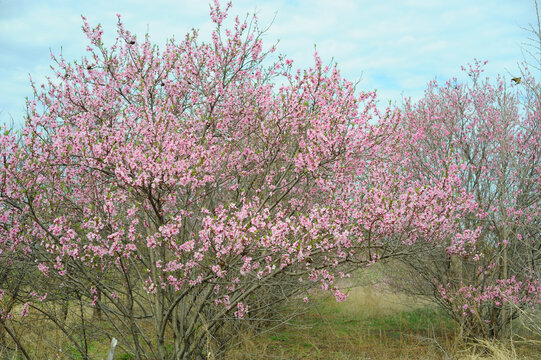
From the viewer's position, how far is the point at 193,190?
589cm

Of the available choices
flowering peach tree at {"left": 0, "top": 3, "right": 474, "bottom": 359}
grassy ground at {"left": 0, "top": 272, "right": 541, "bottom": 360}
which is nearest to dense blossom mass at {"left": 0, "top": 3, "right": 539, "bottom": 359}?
flowering peach tree at {"left": 0, "top": 3, "right": 474, "bottom": 359}

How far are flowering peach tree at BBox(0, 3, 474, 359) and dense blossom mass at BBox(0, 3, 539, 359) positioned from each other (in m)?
0.03

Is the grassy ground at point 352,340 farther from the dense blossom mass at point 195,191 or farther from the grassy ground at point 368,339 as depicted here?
the dense blossom mass at point 195,191

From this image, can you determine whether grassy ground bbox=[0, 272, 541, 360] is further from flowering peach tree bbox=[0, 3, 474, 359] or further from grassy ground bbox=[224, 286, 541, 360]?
flowering peach tree bbox=[0, 3, 474, 359]

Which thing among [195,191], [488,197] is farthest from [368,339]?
[195,191]

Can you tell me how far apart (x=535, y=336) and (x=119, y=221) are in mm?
9691

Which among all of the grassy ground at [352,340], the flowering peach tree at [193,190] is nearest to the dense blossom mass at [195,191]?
the flowering peach tree at [193,190]

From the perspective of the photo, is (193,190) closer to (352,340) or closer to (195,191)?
(195,191)

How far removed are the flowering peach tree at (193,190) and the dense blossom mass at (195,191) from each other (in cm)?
3

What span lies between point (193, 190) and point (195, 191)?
0.25m

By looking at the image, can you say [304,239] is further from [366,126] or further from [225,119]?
[225,119]

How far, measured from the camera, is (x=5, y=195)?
5.27 metres

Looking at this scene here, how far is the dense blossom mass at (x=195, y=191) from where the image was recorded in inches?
197

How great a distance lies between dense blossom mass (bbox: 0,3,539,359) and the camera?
16.4 feet
